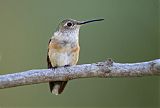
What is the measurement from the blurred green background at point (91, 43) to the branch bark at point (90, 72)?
2670 mm

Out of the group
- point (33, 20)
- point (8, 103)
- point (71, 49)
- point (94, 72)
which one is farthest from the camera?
point (33, 20)

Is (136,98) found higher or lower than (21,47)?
lower

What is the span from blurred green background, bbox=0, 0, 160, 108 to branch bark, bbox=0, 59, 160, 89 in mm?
2670

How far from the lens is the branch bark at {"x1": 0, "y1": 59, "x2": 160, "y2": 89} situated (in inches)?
99.1

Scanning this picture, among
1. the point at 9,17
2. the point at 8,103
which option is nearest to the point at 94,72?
the point at 8,103

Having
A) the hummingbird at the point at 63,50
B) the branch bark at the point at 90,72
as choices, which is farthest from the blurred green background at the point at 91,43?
the branch bark at the point at 90,72

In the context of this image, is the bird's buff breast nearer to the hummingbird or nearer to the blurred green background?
the hummingbird

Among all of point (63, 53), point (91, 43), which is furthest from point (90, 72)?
point (91, 43)

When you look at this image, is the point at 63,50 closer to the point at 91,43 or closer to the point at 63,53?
the point at 63,53

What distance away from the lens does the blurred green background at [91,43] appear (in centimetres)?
550

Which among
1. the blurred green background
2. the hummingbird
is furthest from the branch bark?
the blurred green background
